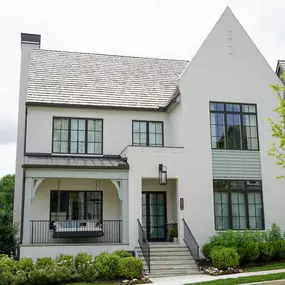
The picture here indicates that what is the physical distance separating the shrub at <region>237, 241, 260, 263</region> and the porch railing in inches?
191

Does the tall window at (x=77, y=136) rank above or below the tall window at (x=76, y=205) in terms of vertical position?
above

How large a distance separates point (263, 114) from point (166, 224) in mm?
6814

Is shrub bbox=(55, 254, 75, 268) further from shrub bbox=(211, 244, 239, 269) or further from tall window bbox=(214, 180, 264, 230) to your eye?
tall window bbox=(214, 180, 264, 230)

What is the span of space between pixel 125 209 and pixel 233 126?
20.6ft

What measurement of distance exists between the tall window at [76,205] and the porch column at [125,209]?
5.20 feet

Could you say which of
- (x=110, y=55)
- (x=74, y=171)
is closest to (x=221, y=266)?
(x=74, y=171)

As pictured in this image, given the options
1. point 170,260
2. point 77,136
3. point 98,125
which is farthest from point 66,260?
point 98,125

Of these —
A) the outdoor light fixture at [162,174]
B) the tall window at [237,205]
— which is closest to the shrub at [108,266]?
the outdoor light fixture at [162,174]

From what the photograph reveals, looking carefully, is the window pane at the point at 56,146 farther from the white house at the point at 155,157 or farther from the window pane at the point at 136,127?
the window pane at the point at 136,127

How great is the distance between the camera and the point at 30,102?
1852 cm

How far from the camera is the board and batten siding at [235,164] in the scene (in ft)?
59.6

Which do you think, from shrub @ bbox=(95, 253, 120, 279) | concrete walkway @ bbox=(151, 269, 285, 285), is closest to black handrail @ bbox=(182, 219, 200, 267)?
concrete walkway @ bbox=(151, 269, 285, 285)

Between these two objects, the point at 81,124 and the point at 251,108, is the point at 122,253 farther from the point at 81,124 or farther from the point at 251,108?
the point at 251,108

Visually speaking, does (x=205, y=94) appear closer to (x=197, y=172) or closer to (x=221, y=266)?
(x=197, y=172)
